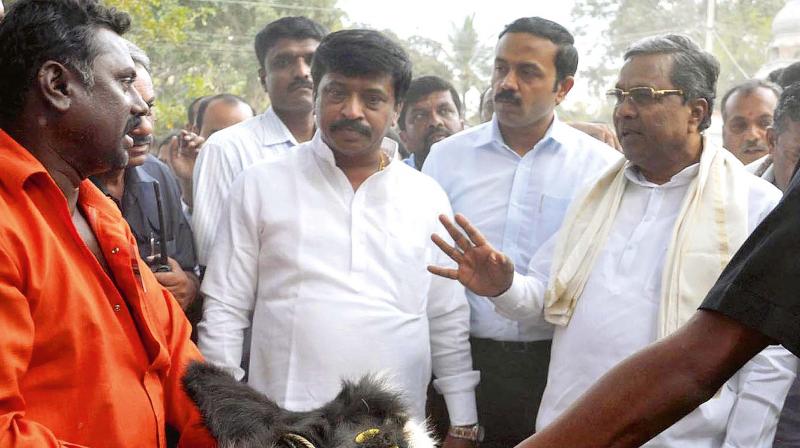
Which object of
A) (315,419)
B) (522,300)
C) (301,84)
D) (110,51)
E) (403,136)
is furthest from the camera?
(403,136)

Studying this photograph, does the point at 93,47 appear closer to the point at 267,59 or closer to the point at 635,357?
the point at 635,357

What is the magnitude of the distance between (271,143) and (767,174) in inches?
95.0

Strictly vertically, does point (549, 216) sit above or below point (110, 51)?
below

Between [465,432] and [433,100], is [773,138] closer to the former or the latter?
[465,432]

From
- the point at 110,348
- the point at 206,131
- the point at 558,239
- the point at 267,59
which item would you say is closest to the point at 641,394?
the point at 110,348

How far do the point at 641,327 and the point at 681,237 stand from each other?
362mm

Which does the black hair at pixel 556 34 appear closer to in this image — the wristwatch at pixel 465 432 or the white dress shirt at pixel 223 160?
the white dress shirt at pixel 223 160

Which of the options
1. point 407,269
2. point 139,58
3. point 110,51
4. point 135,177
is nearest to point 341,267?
point 407,269

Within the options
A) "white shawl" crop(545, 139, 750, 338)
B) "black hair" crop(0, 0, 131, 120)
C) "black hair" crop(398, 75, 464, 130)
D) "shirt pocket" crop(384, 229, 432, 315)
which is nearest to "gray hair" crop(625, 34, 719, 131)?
"white shawl" crop(545, 139, 750, 338)

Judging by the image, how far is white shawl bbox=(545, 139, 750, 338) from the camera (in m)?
3.42

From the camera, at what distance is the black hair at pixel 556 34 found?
4750mm

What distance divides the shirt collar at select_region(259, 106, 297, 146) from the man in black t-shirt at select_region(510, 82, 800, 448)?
3316 mm

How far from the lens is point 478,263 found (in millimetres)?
3727

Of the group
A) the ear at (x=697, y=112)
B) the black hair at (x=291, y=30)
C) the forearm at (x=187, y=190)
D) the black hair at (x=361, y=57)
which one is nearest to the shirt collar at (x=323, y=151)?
the black hair at (x=361, y=57)
